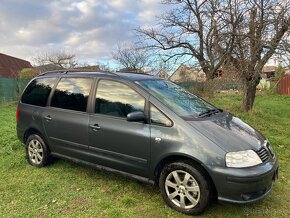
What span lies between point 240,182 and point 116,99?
203 cm

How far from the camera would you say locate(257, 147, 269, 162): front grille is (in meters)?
3.71

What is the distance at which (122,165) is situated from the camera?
427 cm

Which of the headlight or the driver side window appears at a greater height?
the driver side window

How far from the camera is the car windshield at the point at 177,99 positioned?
13.6 ft

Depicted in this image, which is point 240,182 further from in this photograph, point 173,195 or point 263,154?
point 173,195

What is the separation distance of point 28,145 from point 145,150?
8.65 feet

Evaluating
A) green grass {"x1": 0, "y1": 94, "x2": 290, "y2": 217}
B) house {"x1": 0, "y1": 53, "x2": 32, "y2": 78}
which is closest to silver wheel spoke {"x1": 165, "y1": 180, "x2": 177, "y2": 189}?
green grass {"x1": 0, "y1": 94, "x2": 290, "y2": 217}

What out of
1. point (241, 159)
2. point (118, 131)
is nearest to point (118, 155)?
point (118, 131)

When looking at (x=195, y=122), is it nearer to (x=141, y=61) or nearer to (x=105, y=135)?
(x=105, y=135)

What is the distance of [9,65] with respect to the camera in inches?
1484

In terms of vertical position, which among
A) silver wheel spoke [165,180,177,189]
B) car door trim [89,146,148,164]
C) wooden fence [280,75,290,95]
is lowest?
wooden fence [280,75,290,95]

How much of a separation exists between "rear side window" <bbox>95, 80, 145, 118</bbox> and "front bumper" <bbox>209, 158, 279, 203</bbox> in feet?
4.46

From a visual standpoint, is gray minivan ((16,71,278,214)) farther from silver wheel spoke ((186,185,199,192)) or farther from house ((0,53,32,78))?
house ((0,53,32,78))

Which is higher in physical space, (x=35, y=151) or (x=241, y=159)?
(x=241, y=159)
